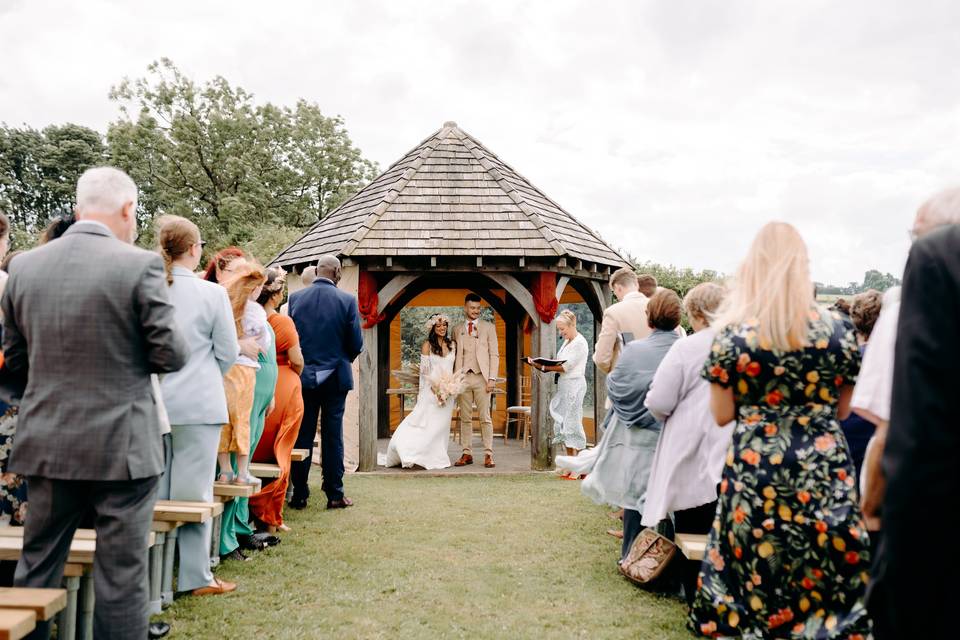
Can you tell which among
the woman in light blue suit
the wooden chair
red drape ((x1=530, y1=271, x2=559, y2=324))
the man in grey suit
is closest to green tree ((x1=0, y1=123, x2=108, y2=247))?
the wooden chair

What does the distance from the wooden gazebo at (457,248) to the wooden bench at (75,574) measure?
240 inches

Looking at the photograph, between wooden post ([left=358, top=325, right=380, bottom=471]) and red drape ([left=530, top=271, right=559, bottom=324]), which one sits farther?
red drape ([left=530, top=271, right=559, bottom=324])

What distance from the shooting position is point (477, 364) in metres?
10.0

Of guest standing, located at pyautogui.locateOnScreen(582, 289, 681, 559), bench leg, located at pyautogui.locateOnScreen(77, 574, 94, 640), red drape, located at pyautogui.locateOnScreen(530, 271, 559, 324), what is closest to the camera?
bench leg, located at pyautogui.locateOnScreen(77, 574, 94, 640)

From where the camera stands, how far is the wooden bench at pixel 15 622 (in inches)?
89.9

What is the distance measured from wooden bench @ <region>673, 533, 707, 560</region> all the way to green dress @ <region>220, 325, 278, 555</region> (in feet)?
9.78

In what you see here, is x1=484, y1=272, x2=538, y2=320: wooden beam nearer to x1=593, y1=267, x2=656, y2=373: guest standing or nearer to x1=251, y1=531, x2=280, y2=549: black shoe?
x1=593, y1=267, x2=656, y2=373: guest standing

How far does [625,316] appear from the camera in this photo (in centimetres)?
626

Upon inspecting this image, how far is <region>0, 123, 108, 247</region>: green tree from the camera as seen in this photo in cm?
3762

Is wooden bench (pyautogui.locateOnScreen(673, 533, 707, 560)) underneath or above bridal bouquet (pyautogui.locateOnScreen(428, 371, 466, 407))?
underneath

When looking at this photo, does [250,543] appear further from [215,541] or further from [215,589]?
[215,589]

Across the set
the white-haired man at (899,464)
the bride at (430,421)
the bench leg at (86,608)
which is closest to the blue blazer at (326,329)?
the bride at (430,421)

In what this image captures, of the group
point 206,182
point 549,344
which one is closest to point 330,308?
point 549,344

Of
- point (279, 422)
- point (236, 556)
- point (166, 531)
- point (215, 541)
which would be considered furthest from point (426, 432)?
point (166, 531)
